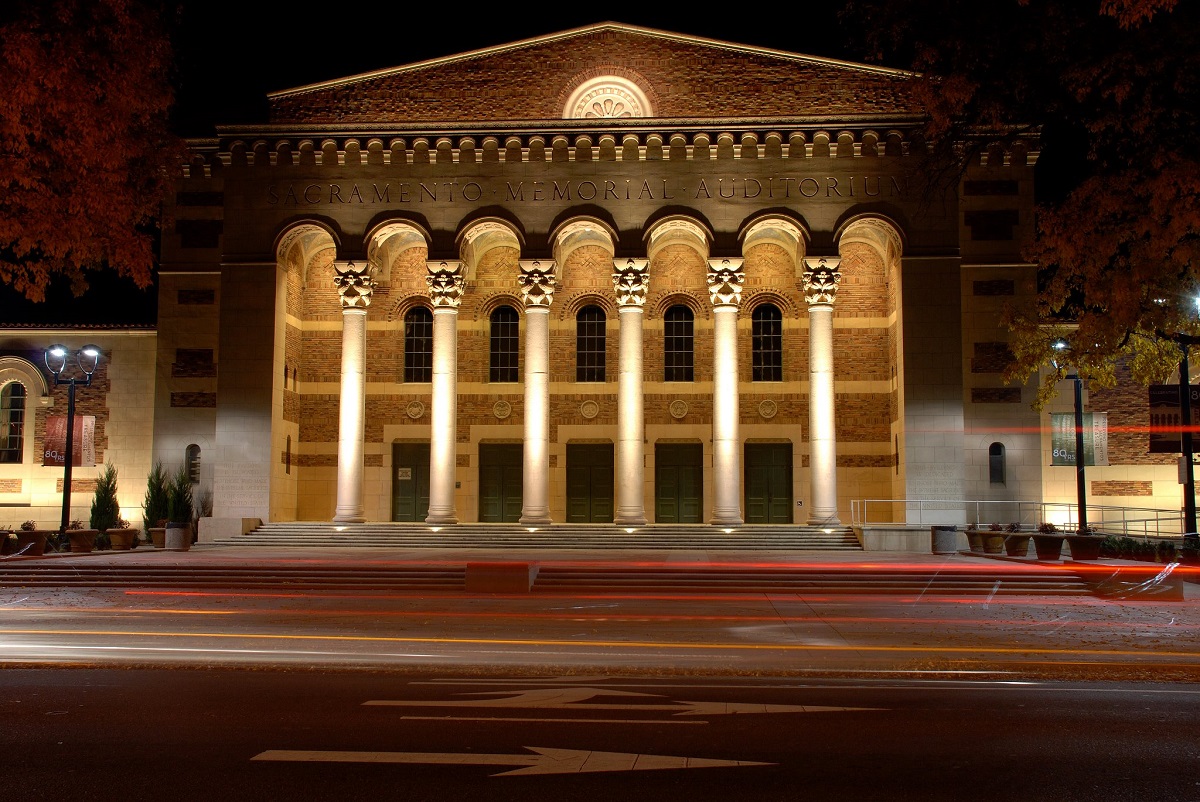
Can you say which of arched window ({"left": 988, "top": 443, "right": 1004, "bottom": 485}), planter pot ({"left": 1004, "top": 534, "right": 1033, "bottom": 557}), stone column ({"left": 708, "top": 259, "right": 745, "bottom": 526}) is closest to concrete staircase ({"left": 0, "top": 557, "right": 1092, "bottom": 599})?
planter pot ({"left": 1004, "top": 534, "right": 1033, "bottom": 557})

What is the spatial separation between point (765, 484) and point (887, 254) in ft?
29.1

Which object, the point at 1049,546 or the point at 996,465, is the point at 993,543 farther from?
the point at 996,465

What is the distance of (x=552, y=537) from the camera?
3253 cm

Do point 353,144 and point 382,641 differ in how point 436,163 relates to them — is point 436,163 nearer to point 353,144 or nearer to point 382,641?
point 353,144

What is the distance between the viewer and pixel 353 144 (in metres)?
34.8

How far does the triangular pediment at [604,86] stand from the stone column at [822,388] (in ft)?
16.7

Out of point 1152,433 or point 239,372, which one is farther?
point 239,372

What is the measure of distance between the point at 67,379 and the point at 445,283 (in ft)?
44.1

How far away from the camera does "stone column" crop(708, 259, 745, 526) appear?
33438mm

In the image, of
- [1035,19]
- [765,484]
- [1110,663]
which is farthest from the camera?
[765,484]

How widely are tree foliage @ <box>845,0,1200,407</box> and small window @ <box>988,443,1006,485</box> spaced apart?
8.43 m

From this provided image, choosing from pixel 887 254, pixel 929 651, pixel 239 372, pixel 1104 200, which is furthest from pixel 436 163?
pixel 929 651

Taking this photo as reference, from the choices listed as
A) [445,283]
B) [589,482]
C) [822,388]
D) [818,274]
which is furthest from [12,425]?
→ [818,274]

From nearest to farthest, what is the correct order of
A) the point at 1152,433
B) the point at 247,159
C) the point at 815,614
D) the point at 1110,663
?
the point at 1110,663 → the point at 815,614 → the point at 1152,433 → the point at 247,159
